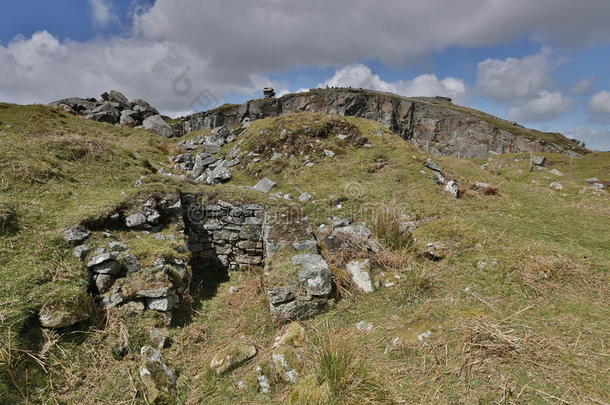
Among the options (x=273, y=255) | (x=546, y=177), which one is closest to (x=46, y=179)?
(x=273, y=255)

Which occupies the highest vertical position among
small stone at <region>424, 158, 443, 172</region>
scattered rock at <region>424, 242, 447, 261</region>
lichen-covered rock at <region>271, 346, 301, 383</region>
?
small stone at <region>424, 158, 443, 172</region>

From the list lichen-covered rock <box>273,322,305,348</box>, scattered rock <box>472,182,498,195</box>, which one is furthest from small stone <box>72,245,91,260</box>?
scattered rock <box>472,182,498,195</box>

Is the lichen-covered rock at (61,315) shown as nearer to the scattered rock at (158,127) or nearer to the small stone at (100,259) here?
the small stone at (100,259)

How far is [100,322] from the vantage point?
5582 millimetres

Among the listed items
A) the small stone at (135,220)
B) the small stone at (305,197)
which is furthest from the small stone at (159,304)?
the small stone at (305,197)

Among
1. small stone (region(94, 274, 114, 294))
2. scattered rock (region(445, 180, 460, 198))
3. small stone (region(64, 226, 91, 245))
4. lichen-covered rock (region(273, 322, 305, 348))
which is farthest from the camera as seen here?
scattered rock (region(445, 180, 460, 198))

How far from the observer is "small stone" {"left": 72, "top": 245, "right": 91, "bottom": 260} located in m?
6.30

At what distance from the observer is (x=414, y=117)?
242ft

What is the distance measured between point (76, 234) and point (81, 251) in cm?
59

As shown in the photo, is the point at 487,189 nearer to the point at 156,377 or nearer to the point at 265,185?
the point at 265,185

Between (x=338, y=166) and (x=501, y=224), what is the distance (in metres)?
7.77

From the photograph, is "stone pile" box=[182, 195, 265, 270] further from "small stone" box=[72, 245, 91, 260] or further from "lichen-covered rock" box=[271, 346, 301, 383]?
"lichen-covered rock" box=[271, 346, 301, 383]

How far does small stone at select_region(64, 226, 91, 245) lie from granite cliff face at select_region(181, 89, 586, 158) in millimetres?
55624

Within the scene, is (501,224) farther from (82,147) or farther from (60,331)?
(82,147)
